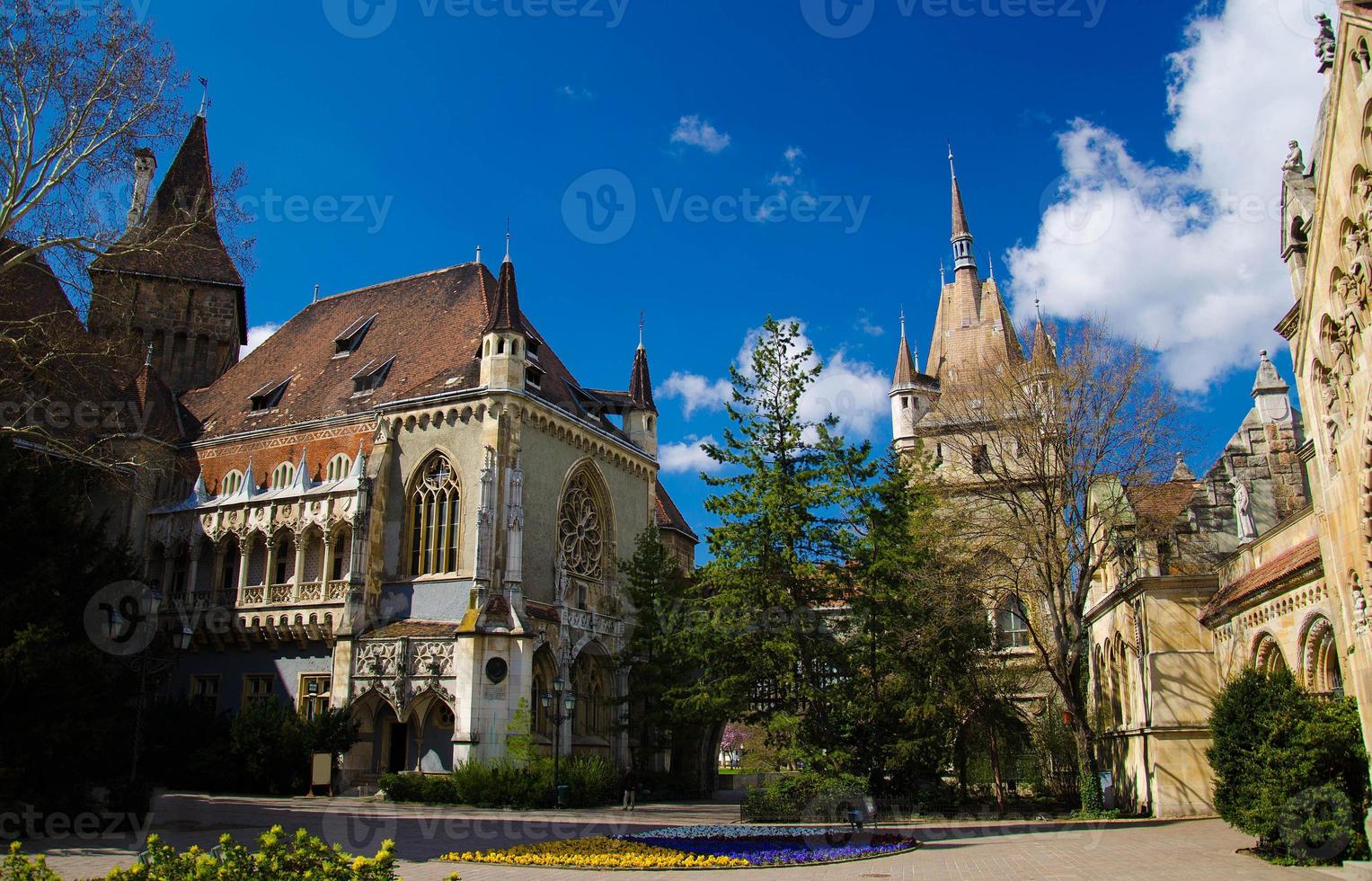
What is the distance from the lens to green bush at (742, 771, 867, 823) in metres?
21.6

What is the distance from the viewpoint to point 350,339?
35719 mm

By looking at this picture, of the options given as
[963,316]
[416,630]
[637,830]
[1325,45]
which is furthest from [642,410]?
[963,316]

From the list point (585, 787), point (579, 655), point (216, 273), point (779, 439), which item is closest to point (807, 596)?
point (779, 439)

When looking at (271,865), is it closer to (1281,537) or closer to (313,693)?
(1281,537)

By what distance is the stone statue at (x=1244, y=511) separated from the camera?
2161 centimetres

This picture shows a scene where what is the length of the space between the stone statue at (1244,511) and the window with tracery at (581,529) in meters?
19.0

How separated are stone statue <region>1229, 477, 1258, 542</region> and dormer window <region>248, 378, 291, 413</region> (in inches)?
1174

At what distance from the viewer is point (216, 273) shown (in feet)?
133

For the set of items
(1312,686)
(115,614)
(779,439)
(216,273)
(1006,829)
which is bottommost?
(1006,829)

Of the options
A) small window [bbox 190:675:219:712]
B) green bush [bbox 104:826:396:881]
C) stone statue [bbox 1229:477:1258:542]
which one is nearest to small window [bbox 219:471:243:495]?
small window [bbox 190:675:219:712]

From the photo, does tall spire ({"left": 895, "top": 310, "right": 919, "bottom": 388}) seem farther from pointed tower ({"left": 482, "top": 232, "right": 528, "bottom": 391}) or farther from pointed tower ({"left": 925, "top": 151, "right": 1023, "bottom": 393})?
pointed tower ({"left": 482, "top": 232, "right": 528, "bottom": 391})

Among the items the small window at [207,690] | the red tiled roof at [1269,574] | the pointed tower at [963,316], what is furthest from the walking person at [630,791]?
the pointed tower at [963,316]

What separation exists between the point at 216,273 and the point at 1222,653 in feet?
127

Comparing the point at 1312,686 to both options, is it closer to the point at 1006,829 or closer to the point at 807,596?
the point at 1006,829
